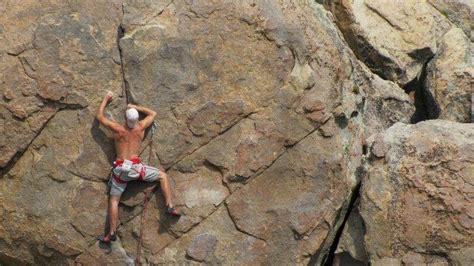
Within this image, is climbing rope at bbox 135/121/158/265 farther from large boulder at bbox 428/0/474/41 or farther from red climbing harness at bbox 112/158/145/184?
large boulder at bbox 428/0/474/41

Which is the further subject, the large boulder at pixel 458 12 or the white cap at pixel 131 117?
the large boulder at pixel 458 12

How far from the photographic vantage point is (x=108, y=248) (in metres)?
11.1

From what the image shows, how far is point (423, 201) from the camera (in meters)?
10.8

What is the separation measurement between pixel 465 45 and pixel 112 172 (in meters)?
8.51

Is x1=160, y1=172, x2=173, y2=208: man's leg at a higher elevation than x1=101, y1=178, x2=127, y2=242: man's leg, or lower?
higher

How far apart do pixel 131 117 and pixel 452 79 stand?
7.11m

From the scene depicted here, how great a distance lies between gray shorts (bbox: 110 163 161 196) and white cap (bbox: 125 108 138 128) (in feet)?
2.19

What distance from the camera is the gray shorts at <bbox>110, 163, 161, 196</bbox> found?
10.7 meters

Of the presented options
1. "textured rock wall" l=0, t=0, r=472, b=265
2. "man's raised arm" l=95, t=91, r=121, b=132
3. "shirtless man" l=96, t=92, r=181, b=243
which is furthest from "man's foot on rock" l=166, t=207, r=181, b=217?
"man's raised arm" l=95, t=91, r=121, b=132

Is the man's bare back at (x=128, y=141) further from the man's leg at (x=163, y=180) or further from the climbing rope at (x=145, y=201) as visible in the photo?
the man's leg at (x=163, y=180)

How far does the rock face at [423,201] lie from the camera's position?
35.1 feet

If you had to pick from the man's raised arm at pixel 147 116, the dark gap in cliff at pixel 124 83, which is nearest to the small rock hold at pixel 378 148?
the man's raised arm at pixel 147 116

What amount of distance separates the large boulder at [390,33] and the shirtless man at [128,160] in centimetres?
566

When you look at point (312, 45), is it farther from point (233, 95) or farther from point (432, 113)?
point (432, 113)
